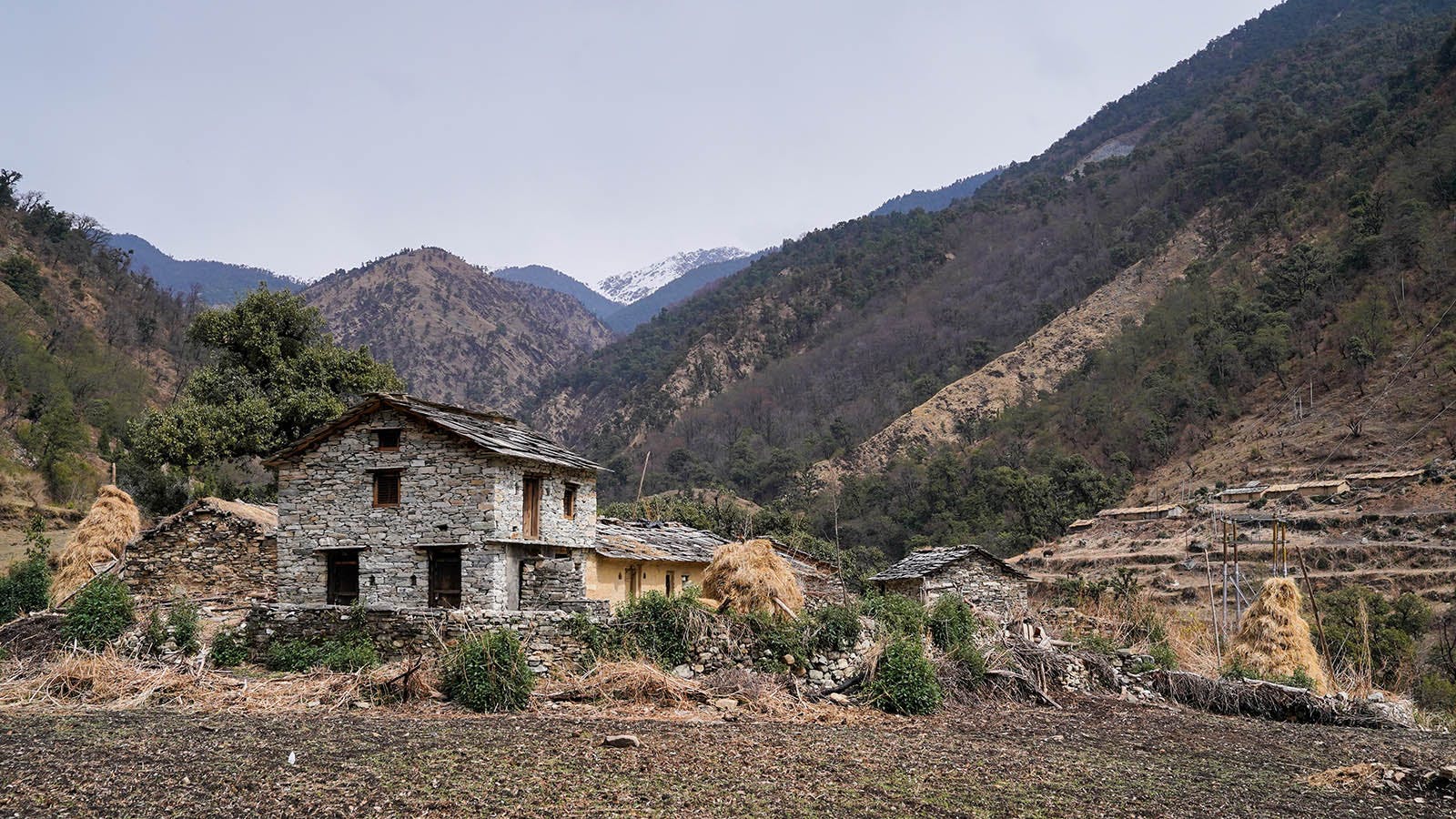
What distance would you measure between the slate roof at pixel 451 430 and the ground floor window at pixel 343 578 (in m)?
2.21

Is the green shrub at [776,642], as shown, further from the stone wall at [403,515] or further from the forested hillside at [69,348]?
the forested hillside at [69,348]

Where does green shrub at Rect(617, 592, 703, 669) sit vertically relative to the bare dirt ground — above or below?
above

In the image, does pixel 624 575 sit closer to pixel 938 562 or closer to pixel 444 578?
pixel 444 578

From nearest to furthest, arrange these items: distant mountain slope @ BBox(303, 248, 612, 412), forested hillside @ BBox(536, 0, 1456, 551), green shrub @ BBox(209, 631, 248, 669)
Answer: green shrub @ BBox(209, 631, 248, 669) < forested hillside @ BBox(536, 0, 1456, 551) < distant mountain slope @ BBox(303, 248, 612, 412)

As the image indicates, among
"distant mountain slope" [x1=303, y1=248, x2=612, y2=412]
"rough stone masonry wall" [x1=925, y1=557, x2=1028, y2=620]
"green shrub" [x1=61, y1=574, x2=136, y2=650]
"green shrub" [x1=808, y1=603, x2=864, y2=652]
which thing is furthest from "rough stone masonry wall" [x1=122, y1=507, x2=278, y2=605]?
"distant mountain slope" [x1=303, y1=248, x2=612, y2=412]

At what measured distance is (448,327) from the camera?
129625 millimetres

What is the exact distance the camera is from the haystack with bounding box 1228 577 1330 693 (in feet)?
67.5

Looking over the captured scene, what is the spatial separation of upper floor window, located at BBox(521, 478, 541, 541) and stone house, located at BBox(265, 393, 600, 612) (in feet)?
0.07

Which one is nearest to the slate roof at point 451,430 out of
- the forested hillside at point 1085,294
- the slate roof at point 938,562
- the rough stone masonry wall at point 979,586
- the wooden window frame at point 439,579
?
the wooden window frame at point 439,579

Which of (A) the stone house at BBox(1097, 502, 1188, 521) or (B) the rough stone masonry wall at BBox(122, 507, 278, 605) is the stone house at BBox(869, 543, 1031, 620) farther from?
(A) the stone house at BBox(1097, 502, 1188, 521)

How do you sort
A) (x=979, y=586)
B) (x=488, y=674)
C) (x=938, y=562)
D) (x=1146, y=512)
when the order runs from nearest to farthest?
(x=488, y=674) < (x=938, y=562) < (x=979, y=586) < (x=1146, y=512)

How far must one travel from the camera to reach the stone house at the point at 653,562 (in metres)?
22.4

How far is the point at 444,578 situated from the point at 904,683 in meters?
8.67

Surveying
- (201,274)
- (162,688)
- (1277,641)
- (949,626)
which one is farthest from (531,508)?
(201,274)
